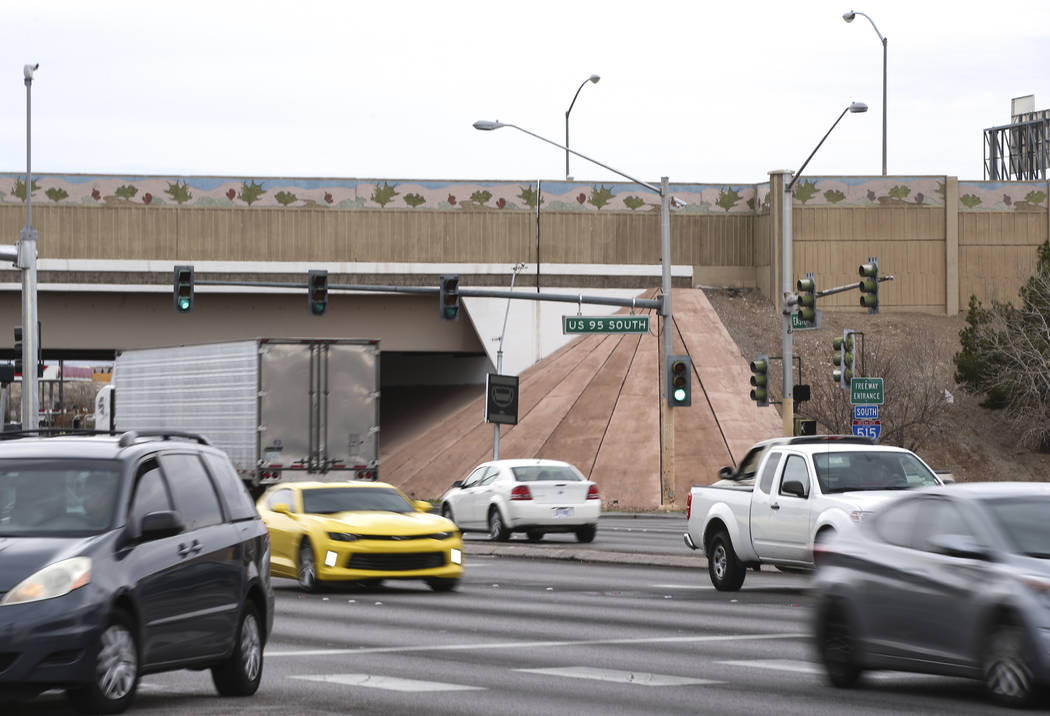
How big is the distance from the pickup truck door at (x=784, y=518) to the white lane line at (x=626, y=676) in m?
6.96

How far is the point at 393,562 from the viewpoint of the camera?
67.5 ft

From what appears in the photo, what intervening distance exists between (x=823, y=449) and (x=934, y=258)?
2006 inches

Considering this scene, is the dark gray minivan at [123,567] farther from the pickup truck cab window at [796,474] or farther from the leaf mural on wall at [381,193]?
the leaf mural on wall at [381,193]

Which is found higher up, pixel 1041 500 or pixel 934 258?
pixel 934 258

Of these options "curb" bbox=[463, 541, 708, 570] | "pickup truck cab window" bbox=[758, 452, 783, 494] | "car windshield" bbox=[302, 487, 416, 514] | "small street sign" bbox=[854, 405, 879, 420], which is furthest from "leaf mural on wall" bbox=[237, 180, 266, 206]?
"pickup truck cab window" bbox=[758, 452, 783, 494]

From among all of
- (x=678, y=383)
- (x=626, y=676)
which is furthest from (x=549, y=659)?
(x=678, y=383)

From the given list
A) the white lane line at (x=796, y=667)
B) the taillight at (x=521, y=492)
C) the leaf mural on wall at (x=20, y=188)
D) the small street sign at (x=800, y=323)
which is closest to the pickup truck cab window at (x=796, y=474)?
the white lane line at (x=796, y=667)

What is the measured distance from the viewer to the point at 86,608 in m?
9.46

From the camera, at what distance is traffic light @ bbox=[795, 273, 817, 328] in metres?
36.3

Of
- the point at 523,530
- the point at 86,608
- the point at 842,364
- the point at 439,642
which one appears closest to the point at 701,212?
the point at 842,364

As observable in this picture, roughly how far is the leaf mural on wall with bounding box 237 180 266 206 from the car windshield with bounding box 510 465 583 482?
3622 centimetres

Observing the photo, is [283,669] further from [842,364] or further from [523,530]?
[842,364]

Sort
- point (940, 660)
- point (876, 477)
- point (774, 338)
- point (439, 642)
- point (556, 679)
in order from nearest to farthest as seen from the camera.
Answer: point (940, 660), point (556, 679), point (439, 642), point (876, 477), point (774, 338)

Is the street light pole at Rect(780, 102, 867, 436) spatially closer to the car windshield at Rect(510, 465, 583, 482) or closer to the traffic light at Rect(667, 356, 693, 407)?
the traffic light at Rect(667, 356, 693, 407)
